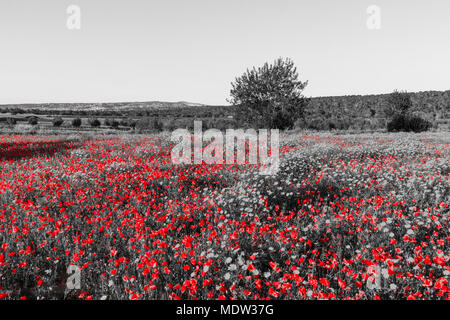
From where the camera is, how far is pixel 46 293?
3.18 meters

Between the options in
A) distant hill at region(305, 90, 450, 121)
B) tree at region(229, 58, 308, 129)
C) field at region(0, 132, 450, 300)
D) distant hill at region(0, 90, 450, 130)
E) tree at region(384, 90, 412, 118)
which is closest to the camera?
field at region(0, 132, 450, 300)

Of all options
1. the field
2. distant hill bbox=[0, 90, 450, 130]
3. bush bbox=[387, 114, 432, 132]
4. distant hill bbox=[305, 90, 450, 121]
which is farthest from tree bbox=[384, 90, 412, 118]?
the field

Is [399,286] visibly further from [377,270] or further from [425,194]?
[425,194]

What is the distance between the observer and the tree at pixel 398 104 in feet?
114

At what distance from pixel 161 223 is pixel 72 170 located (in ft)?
14.2

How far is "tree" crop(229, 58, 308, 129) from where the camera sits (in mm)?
27781

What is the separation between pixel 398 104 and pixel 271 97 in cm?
1843

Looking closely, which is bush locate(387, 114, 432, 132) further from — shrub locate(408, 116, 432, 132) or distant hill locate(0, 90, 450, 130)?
distant hill locate(0, 90, 450, 130)

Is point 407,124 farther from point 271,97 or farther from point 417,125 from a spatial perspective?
point 271,97

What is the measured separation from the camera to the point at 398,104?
34875 mm

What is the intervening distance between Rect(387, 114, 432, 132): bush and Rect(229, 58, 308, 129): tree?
1372 centimetres

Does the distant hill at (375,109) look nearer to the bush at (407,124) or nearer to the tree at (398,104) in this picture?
the tree at (398,104)

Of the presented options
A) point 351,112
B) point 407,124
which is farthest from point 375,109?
point 407,124

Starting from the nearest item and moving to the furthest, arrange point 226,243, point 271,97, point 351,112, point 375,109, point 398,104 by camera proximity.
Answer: point 226,243 < point 271,97 < point 398,104 < point 351,112 < point 375,109
